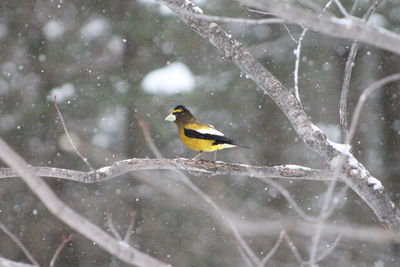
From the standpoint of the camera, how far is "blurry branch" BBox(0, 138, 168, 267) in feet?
5.68

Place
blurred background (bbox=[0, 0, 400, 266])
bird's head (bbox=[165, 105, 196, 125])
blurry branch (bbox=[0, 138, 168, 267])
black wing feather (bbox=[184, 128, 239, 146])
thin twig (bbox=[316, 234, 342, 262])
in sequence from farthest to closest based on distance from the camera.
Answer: blurred background (bbox=[0, 0, 400, 266]) → bird's head (bbox=[165, 105, 196, 125]) → black wing feather (bbox=[184, 128, 239, 146]) → thin twig (bbox=[316, 234, 342, 262]) → blurry branch (bbox=[0, 138, 168, 267])

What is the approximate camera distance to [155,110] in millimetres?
12859

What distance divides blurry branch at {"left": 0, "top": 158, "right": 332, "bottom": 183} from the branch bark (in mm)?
179

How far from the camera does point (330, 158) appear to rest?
11.5 ft

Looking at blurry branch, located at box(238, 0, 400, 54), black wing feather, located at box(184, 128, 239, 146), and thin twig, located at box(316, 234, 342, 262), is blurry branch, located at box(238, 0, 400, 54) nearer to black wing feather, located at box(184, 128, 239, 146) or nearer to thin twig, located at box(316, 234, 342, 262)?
thin twig, located at box(316, 234, 342, 262)

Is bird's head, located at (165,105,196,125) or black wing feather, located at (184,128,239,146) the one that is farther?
bird's head, located at (165,105,196,125)

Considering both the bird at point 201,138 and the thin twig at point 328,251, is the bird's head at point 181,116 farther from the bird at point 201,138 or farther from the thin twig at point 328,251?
the thin twig at point 328,251

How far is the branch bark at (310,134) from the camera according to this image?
11.0 ft

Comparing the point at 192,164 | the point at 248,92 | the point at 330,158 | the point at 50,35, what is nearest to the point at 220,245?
the point at 248,92

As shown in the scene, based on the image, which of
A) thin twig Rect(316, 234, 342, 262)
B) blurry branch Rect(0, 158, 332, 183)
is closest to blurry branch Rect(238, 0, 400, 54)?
thin twig Rect(316, 234, 342, 262)

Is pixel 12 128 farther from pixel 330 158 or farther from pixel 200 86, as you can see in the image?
pixel 330 158

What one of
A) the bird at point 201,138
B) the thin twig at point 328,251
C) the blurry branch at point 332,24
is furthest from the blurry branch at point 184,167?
the blurry branch at point 332,24

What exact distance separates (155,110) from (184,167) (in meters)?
8.48

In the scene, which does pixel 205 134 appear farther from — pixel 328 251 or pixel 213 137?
pixel 328 251
